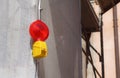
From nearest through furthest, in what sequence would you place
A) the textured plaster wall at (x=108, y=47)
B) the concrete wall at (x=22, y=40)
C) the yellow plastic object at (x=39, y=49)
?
the yellow plastic object at (x=39, y=49)
the concrete wall at (x=22, y=40)
the textured plaster wall at (x=108, y=47)

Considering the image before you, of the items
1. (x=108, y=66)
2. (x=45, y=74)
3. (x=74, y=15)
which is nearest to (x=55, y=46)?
(x=45, y=74)

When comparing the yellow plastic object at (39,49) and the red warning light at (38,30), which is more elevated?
the red warning light at (38,30)

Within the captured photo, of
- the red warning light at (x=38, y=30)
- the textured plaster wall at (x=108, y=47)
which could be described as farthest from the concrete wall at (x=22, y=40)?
the textured plaster wall at (x=108, y=47)

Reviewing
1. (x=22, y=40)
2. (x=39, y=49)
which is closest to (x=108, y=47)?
(x=22, y=40)

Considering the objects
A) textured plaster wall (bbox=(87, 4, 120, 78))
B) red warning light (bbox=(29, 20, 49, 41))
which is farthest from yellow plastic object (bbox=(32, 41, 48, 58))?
textured plaster wall (bbox=(87, 4, 120, 78))

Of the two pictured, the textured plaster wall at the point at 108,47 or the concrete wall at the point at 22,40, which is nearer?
the concrete wall at the point at 22,40

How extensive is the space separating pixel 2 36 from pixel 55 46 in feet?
2.13

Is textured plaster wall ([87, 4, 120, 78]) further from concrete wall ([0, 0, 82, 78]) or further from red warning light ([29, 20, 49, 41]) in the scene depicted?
red warning light ([29, 20, 49, 41])

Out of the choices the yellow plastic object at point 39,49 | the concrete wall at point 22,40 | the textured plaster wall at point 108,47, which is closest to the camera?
the yellow plastic object at point 39,49

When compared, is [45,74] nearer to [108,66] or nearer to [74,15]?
[74,15]

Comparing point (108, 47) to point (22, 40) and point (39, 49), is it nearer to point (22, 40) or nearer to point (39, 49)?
point (22, 40)

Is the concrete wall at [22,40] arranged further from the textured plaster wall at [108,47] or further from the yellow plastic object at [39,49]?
the textured plaster wall at [108,47]

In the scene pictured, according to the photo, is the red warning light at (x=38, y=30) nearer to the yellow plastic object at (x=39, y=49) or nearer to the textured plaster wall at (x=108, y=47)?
the yellow plastic object at (x=39, y=49)

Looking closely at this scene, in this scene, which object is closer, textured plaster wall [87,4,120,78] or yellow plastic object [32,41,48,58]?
yellow plastic object [32,41,48,58]
